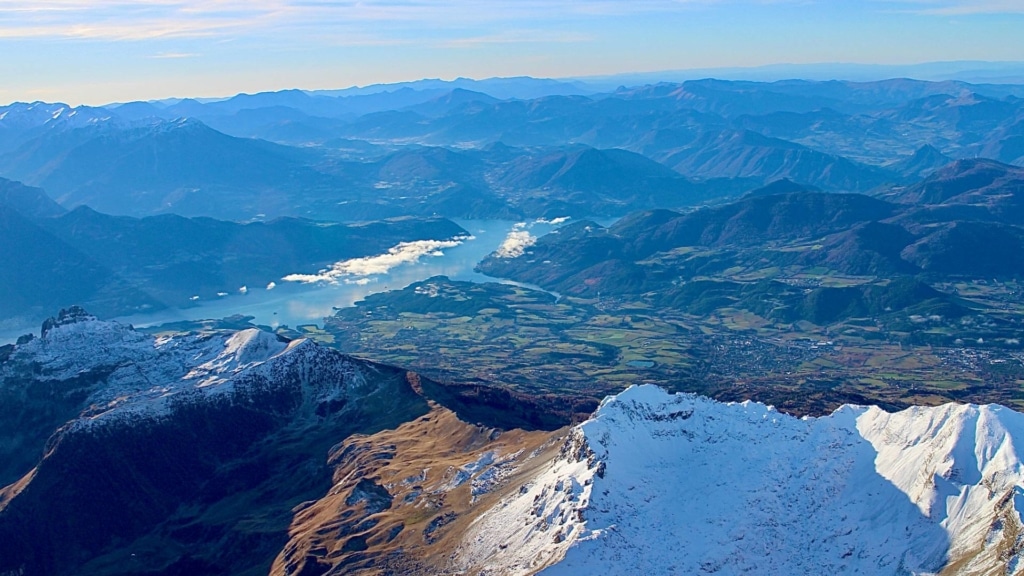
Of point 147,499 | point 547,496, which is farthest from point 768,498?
point 147,499

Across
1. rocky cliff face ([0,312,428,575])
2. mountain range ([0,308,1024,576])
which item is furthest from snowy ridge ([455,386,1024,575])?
rocky cliff face ([0,312,428,575])

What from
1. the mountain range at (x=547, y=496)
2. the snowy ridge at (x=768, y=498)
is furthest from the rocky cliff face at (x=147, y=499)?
the snowy ridge at (x=768, y=498)

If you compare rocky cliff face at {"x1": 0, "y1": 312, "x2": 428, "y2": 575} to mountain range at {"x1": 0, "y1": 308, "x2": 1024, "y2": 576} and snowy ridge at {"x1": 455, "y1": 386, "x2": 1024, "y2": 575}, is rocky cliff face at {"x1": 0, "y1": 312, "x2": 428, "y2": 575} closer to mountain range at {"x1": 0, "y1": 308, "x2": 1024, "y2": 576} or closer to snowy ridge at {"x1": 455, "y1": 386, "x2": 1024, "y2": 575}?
mountain range at {"x1": 0, "y1": 308, "x2": 1024, "y2": 576}

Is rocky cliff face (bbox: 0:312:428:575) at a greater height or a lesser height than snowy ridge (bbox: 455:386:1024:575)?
lesser

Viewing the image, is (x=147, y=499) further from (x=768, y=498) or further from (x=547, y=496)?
(x=768, y=498)

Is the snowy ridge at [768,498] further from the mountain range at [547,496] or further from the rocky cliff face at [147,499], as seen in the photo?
the rocky cliff face at [147,499]

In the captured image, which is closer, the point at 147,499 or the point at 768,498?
the point at 768,498

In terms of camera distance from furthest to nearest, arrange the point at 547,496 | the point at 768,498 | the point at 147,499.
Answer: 1. the point at 147,499
2. the point at 547,496
3. the point at 768,498

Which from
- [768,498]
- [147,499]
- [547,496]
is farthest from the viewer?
[147,499]
